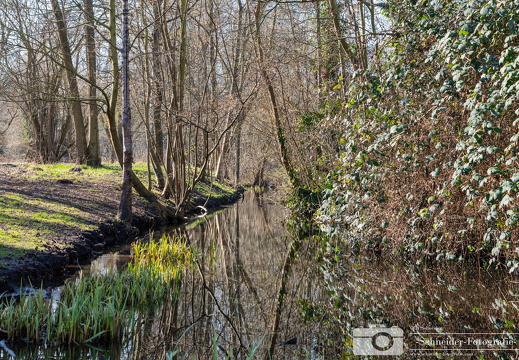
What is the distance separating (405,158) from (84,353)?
5009mm

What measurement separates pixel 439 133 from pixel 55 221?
777 centimetres

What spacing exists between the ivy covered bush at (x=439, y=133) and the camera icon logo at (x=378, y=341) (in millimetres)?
1916

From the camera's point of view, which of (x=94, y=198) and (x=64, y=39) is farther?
(x=64, y=39)

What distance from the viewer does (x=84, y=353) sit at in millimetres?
4367

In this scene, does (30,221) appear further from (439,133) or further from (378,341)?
(439,133)

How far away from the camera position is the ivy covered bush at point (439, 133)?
5.21 metres

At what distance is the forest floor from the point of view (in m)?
7.03

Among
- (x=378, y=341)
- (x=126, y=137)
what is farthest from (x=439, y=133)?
(x=126, y=137)

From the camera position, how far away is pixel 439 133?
6.58 m

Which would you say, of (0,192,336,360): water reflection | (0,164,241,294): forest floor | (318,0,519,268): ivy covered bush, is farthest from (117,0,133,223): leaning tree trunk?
(318,0,519,268): ivy covered bush

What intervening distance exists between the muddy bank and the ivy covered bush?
15.4 ft

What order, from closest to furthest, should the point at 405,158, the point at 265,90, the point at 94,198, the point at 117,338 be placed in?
the point at 117,338 → the point at 405,158 → the point at 94,198 → the point at 265,90

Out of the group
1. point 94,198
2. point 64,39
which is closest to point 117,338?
point 94,198

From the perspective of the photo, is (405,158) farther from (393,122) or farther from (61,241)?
(61,241)
